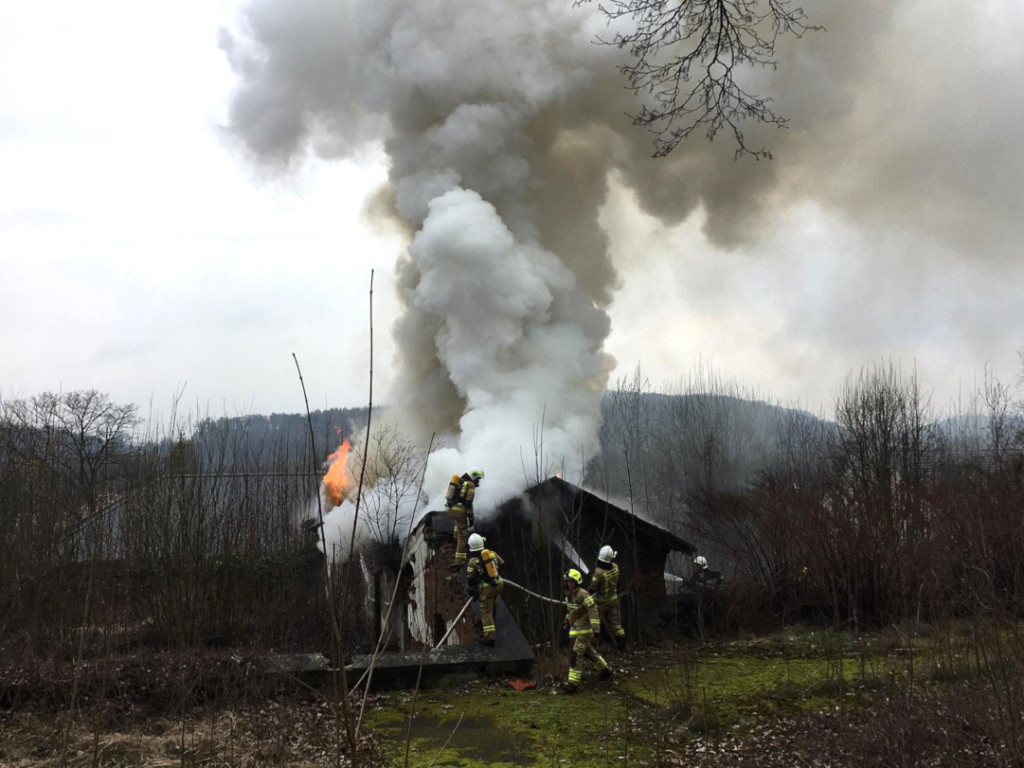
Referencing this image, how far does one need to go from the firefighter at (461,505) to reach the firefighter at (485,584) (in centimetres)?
122

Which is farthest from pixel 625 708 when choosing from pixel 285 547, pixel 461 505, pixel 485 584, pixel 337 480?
pixel 337 480

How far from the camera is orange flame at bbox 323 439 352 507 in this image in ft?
69.3

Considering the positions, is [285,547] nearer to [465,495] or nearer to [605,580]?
[465,495]

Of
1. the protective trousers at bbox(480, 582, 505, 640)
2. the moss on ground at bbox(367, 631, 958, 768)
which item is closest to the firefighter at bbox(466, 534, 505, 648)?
the protective trousers at bbox(480, 582, 505, 640)

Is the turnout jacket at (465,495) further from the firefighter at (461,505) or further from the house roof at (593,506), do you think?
the house roof at (593,506)

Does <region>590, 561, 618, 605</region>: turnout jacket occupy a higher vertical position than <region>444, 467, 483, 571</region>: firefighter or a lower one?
lower

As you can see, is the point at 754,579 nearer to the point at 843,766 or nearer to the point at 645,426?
the point at 843,766

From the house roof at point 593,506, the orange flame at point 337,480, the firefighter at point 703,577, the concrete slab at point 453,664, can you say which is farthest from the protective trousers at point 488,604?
the orange flame at point 337,480

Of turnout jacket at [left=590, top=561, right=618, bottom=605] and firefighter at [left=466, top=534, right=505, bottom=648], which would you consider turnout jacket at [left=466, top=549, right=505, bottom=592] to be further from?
turnout jacket at [left=590, top=561, right=618, bottom=605]

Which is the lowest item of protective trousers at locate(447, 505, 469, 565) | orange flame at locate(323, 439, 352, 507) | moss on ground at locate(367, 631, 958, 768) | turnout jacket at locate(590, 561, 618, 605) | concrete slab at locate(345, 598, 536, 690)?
moss on ground at locate(367, 631, 958, 768)

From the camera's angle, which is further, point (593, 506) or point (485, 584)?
point (593, 506)

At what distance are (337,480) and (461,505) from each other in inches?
343

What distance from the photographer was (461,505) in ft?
44.5

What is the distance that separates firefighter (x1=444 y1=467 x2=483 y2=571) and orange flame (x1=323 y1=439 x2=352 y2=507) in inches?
299
